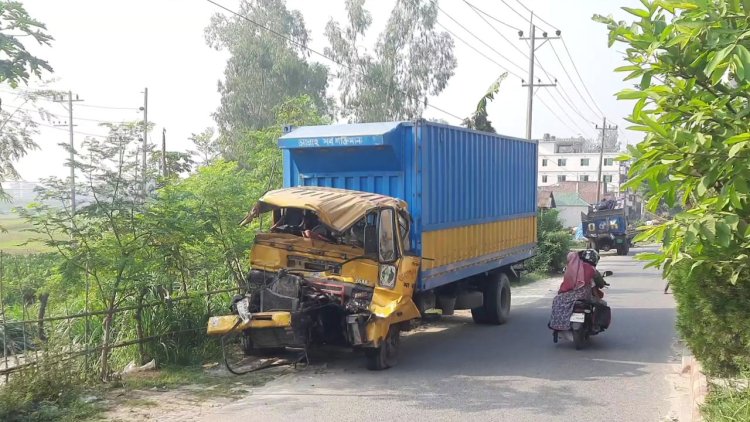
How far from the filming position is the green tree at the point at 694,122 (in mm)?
4129

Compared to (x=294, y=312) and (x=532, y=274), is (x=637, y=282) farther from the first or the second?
(x=294, y=312)

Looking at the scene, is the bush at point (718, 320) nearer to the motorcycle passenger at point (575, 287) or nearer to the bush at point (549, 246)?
the motorcycle passenger at point (575, 287)

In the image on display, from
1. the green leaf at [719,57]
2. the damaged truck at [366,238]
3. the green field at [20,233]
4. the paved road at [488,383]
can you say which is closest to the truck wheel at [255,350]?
the damaged truck at [366,238]

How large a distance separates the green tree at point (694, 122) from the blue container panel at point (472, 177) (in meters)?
4.65

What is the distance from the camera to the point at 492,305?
12500 mm

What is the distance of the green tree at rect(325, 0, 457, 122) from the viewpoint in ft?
137

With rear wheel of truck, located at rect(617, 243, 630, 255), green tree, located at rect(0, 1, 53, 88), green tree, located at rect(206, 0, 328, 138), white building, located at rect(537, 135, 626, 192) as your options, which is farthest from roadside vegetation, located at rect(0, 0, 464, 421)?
white building, located at rect(537, 135, 626, 192)

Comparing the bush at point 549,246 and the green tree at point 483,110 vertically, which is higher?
the green tree at point 483,110

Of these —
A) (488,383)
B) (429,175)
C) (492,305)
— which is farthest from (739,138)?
(492,305)

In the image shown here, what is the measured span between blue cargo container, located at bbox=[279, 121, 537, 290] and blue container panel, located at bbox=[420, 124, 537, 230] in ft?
0.05

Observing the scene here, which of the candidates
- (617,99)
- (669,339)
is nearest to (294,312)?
(617,99)

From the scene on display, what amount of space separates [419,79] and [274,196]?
34.6 metres

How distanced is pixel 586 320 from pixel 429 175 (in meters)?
3.11

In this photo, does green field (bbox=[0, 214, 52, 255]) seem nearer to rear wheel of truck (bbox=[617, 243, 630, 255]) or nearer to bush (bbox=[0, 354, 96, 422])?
bush (bbox=[0, 354, 96, 422])
